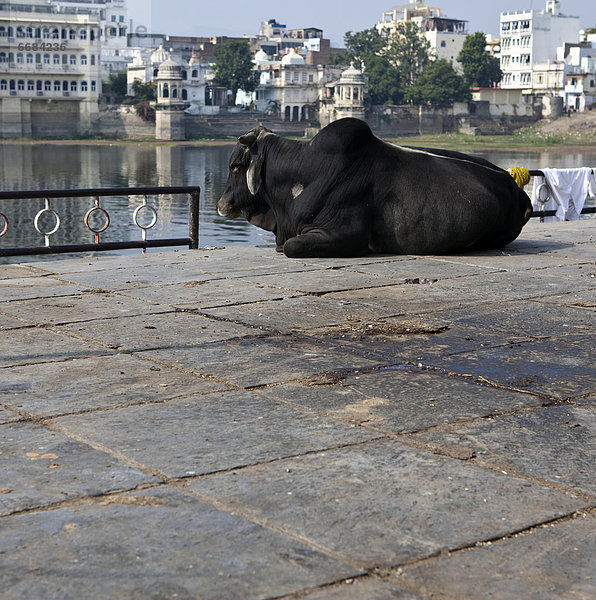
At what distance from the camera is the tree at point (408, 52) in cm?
10406

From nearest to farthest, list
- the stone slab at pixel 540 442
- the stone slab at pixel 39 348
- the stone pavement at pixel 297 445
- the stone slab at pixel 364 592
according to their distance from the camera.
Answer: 1. the stone slab at pixel 364 592
2. the stone pavement at pixel 297 445
3. the stone slab at pixel 540 442
4. the stone slab at pixel 39 348

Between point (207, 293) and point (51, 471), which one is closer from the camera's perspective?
point (51, 471)

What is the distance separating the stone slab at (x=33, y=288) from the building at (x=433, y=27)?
98462mm

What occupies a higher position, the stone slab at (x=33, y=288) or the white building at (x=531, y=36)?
the white building at (x=531, y=36)

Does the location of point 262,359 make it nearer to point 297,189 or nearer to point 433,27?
point 297,189

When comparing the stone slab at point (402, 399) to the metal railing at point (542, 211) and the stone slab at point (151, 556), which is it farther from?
the metal railing at point (542, 211)

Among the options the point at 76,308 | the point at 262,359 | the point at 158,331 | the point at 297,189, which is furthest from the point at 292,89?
the point at 262,359

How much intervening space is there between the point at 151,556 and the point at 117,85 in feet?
311

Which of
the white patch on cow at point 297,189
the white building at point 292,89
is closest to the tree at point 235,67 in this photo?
the white building at point 292,89

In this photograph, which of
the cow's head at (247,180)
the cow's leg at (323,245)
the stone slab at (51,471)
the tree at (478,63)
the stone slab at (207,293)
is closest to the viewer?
the stone slab at (51,471)

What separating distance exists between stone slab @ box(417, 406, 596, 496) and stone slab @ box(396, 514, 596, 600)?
15.8 inches

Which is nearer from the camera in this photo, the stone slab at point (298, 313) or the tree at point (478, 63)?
the stone slab at point (298, 313)

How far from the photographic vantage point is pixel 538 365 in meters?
4.43

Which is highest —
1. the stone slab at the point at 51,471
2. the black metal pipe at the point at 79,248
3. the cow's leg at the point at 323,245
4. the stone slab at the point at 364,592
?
the cow's leg at the point at 323,245
